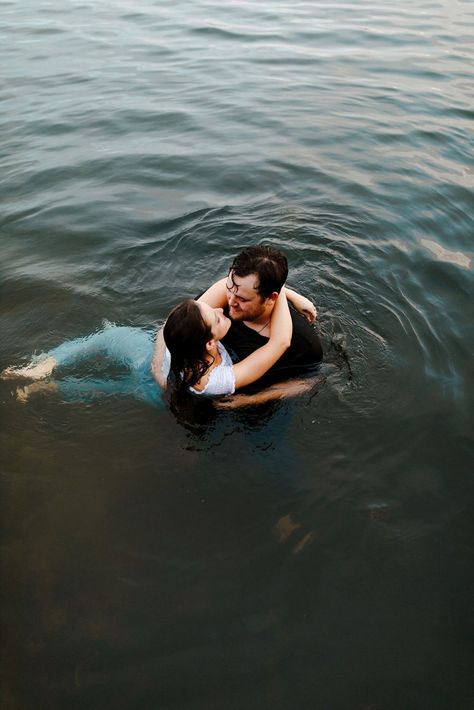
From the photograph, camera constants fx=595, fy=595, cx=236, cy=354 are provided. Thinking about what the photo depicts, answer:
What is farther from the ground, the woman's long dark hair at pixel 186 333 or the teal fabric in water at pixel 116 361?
the woman's long dark hair at pixel 186 333

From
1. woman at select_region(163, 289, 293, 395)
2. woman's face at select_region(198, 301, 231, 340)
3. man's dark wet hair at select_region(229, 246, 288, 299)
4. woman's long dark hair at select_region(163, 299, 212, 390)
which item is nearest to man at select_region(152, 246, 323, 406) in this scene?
man's dark wet hair at select_region(229, 246, 288, 299)

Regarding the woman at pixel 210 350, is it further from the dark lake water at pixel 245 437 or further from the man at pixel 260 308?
the dark lake water at pixel 245 437

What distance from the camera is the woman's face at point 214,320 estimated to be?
14.1 feet

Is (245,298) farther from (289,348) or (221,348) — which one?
(289,348)

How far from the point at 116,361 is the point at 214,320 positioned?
154cm

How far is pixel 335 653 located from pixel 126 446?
7.54ft

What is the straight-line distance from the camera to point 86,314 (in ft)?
21.2

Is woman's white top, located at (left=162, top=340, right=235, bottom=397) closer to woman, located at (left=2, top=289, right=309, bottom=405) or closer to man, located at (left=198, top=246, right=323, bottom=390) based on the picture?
woman, located at (left=2, top=289, right=309, bottom=405)

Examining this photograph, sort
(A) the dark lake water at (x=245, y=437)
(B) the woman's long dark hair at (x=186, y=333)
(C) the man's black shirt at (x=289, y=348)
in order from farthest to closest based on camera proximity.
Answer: (C) the man's black shirt at (x=289, y=348) < (B) the woman's long dark hair at (x=186, y=333) < (A) the dark lake water at (x=245, y=437)

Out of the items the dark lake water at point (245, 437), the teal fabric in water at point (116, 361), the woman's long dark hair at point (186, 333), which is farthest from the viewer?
the teal fabric in water at point (116, 361)

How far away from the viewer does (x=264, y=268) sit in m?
4.67

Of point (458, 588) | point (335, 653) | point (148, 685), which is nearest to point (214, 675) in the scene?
point (148, 685)

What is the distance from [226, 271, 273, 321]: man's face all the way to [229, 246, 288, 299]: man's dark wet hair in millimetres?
36

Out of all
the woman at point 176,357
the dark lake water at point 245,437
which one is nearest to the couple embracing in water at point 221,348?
the woman at point 176,357
